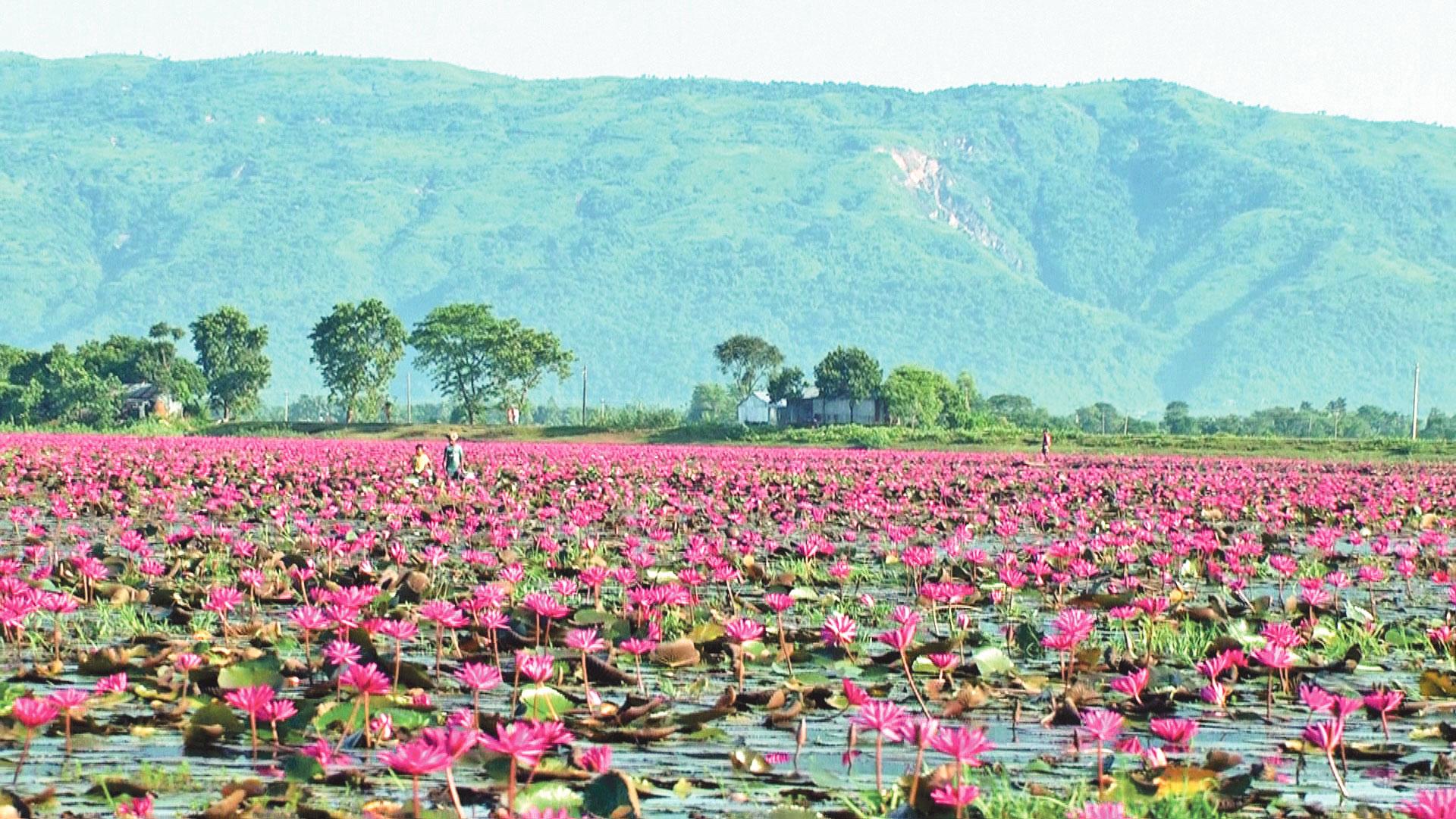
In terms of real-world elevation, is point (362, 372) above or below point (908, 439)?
above

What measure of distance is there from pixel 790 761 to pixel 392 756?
254 centimetres

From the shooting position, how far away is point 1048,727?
7.53 meters

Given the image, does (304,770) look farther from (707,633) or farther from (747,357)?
(747,357)

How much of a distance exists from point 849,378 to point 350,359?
115 feet

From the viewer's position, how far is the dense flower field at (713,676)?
18.9 feet

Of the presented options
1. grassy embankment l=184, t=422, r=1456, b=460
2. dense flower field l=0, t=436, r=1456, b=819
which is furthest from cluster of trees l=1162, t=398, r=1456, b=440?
dense flower field l=0, t=436, r=1456, b=819

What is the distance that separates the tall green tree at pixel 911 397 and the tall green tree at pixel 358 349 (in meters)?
33.2

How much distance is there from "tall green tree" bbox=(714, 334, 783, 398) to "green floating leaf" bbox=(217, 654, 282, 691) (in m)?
140

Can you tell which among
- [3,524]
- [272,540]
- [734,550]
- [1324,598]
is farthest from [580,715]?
[3,524]

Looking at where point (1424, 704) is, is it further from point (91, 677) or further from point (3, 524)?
point (3, 524)

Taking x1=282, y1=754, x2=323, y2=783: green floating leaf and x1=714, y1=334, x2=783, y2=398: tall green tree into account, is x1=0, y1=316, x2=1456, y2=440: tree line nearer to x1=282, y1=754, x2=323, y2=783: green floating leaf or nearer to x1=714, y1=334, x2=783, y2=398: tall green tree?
x1=714, y1=334, x2=783, y2=398: tall green tree

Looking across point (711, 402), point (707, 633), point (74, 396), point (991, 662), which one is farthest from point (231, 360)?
point (991, 662)

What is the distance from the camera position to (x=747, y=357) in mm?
149625

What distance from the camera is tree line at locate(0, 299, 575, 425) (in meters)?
107
